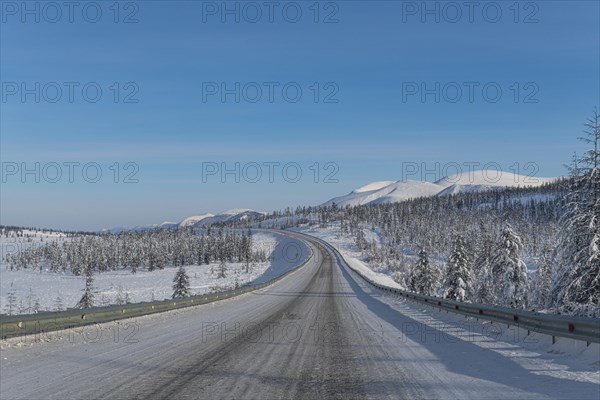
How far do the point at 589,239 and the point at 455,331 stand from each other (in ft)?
25.9

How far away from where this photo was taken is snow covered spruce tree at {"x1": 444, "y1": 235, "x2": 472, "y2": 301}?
135ft

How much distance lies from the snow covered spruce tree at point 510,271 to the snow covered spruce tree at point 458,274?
686 cm

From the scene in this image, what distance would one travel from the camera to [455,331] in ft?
43.5

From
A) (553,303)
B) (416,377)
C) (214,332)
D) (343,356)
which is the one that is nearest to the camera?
(416,377)

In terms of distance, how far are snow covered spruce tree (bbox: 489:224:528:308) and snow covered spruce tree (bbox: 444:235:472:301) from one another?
6.86 metres

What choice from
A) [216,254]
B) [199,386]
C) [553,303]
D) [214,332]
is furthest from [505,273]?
[216,254]

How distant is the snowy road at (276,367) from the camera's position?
614cm

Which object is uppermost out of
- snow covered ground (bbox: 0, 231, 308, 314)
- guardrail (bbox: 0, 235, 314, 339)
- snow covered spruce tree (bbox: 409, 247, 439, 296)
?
guardrail (bbox: 0, 235, 314, 339)

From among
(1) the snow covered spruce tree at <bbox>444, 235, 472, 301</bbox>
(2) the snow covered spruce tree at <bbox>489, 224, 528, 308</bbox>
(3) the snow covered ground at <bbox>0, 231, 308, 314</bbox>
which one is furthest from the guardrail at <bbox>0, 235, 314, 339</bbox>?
(1) the snow covered spruce tree at <bbox>444, 235, 472, 301</bbox>

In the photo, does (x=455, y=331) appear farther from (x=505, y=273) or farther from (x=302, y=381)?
(x=505, y=273)

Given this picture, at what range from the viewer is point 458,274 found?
136 ft

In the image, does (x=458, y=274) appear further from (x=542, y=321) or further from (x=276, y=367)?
(x=276, y=367)

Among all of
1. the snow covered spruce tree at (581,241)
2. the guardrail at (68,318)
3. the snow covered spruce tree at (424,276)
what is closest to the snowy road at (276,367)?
the guardrail at (68,318)

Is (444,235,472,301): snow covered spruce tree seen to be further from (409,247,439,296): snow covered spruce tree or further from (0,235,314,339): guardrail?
(0,235,314,339): guardrail
